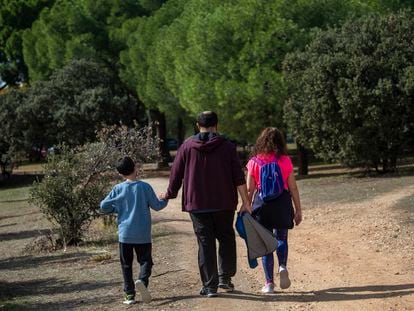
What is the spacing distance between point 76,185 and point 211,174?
625 cm

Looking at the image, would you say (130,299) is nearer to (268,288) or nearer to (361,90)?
(268,288)

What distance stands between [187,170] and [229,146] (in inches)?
18.6

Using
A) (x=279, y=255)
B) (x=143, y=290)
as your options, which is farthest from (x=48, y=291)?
(x=279, y=255)

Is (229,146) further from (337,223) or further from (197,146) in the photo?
(337,223)

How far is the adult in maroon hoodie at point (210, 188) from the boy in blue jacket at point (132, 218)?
40cm

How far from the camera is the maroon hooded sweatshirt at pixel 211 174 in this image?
280 inches

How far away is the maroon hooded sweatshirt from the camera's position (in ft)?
23.4

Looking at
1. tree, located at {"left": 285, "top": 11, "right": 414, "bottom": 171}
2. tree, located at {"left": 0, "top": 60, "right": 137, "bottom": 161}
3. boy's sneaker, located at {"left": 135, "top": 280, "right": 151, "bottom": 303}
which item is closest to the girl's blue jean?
boy's sneaker, located at {"left": 135, "top": 280, "right": 151, "bottom": 303}

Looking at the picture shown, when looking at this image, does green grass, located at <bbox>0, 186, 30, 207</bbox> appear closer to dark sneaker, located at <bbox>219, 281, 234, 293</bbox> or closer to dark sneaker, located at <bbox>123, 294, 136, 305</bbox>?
dark sneaker, located at <bbox>123, 294, 136, 305</bbox>

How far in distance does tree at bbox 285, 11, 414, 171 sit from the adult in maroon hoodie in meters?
15.6

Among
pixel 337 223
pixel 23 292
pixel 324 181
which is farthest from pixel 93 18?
pixel 23 292

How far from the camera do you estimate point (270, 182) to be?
24.1 ft

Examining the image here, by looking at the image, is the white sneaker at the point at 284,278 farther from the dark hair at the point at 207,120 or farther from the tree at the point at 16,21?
the tree at the point at 16,21

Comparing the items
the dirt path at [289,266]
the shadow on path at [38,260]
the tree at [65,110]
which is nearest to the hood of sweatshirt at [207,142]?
the dirt path at [289,266]
